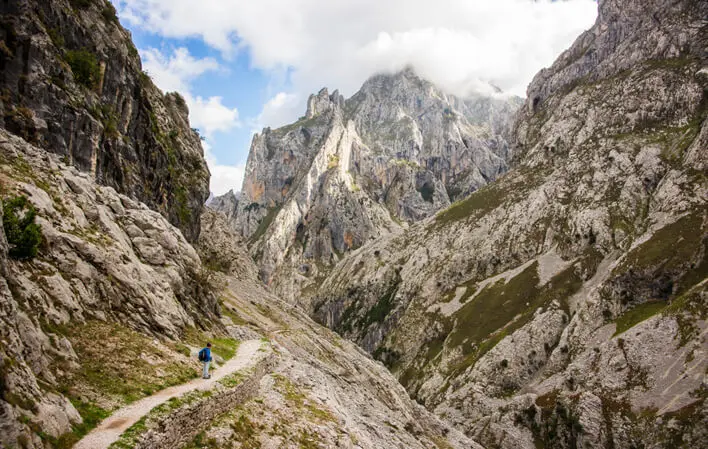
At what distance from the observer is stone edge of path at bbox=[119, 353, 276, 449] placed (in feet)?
50.9

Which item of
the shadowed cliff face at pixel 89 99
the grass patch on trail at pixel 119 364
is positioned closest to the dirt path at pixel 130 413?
the grass patch on trail at pixel 119 364

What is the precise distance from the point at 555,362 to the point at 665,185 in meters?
71.2

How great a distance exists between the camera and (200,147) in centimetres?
10562

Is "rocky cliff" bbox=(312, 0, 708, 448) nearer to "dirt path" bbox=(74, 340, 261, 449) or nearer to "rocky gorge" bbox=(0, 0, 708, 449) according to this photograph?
"rocky gorge" bbox=(0, 0, 708, 449)

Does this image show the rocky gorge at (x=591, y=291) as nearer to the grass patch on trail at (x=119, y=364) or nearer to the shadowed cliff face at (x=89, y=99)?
the grass patch on trail at (x=119, y=364)

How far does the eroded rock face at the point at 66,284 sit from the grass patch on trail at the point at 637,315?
9885 centimetres

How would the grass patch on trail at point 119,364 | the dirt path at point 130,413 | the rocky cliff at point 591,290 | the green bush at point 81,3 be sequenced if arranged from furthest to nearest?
the rocky cliff at point 591,290
the green bush at point 81,3
the grass patch on trail at point 119,364
the dirt path at point 130,413

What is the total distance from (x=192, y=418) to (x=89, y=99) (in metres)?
50.3

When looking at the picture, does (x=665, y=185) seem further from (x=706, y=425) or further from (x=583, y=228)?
(x=706, y=425)

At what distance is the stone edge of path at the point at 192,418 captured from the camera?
1552cm

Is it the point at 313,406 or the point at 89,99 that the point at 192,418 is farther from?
the point at 89,99

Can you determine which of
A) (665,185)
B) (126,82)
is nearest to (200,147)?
(126,82)

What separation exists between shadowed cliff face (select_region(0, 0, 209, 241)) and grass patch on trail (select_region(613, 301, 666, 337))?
101883 mm

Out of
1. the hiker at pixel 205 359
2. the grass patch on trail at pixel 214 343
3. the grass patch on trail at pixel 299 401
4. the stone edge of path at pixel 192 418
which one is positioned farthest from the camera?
the grass patch on trail at pixel 214 343
